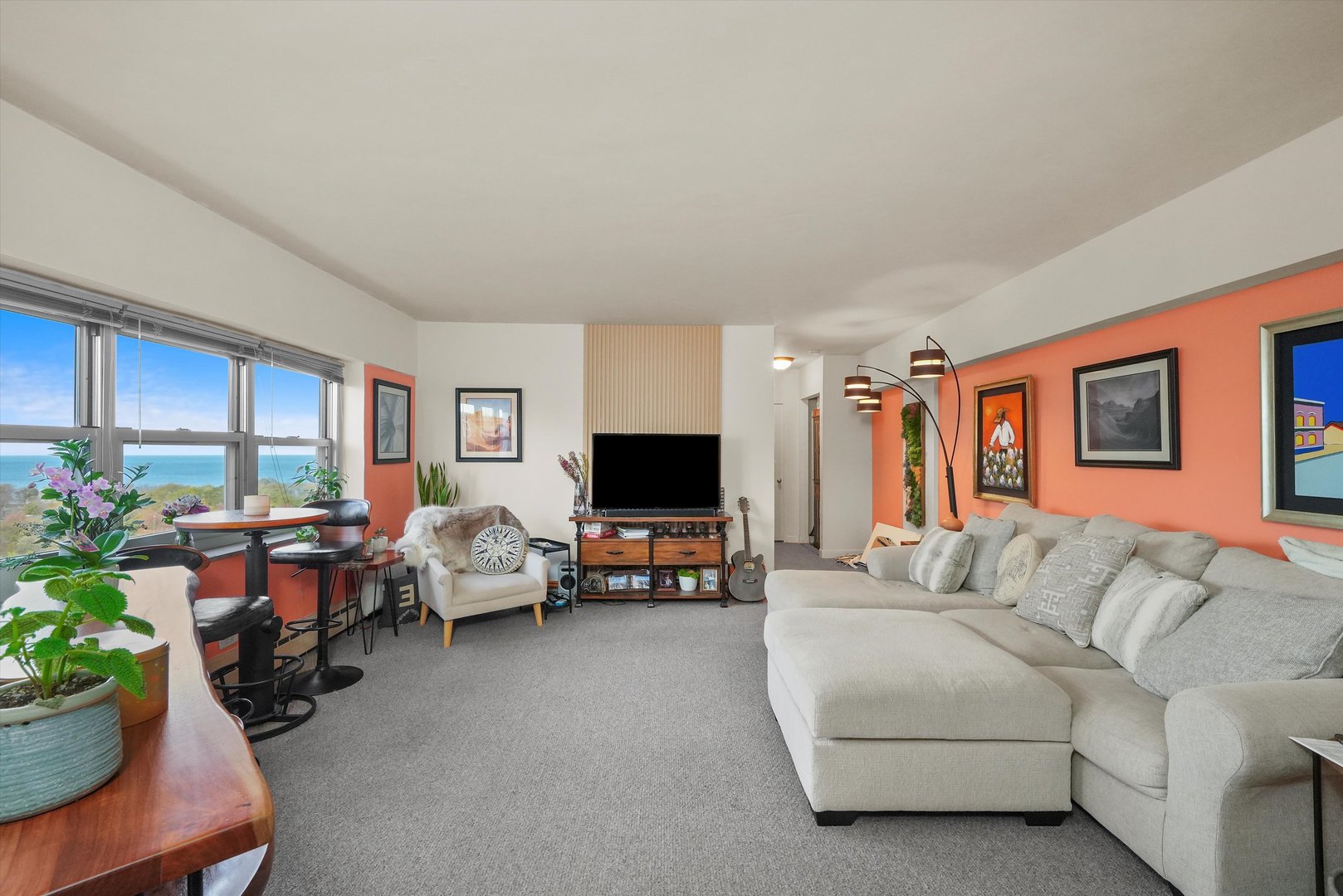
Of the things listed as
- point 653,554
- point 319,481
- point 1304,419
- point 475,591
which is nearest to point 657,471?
point 653,554

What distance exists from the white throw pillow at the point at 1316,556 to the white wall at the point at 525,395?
177 inches

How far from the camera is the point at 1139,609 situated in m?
2.27

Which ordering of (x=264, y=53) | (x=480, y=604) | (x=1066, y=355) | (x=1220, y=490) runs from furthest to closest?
(x=480, y=604), (x=1066, y=355), (x=1220, y=490), (x=264, y=53)

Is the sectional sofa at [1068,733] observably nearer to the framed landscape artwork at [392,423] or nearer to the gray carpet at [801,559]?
the gray carpet at [801,559]

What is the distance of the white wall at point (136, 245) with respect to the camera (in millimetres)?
2088

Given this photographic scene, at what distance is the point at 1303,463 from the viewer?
2303 mm

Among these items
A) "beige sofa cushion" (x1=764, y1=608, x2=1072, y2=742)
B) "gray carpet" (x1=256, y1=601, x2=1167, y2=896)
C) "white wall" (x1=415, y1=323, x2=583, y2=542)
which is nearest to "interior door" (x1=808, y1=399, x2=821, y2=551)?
"white wall" (x1=415, y1=323, x2=583, y2=542)

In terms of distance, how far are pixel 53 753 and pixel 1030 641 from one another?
9.65 ft

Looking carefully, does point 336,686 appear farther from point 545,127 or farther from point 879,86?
point 879,86

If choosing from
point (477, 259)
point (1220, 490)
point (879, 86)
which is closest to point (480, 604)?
point (477, 259)

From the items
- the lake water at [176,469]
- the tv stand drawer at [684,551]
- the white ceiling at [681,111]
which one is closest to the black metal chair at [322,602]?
the lake water at [176,469]

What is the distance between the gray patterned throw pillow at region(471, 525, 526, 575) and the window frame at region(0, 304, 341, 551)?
1389 millimetres

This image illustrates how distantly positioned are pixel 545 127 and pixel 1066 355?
336cm

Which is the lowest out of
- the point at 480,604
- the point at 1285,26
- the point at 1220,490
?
the point at 480,604
